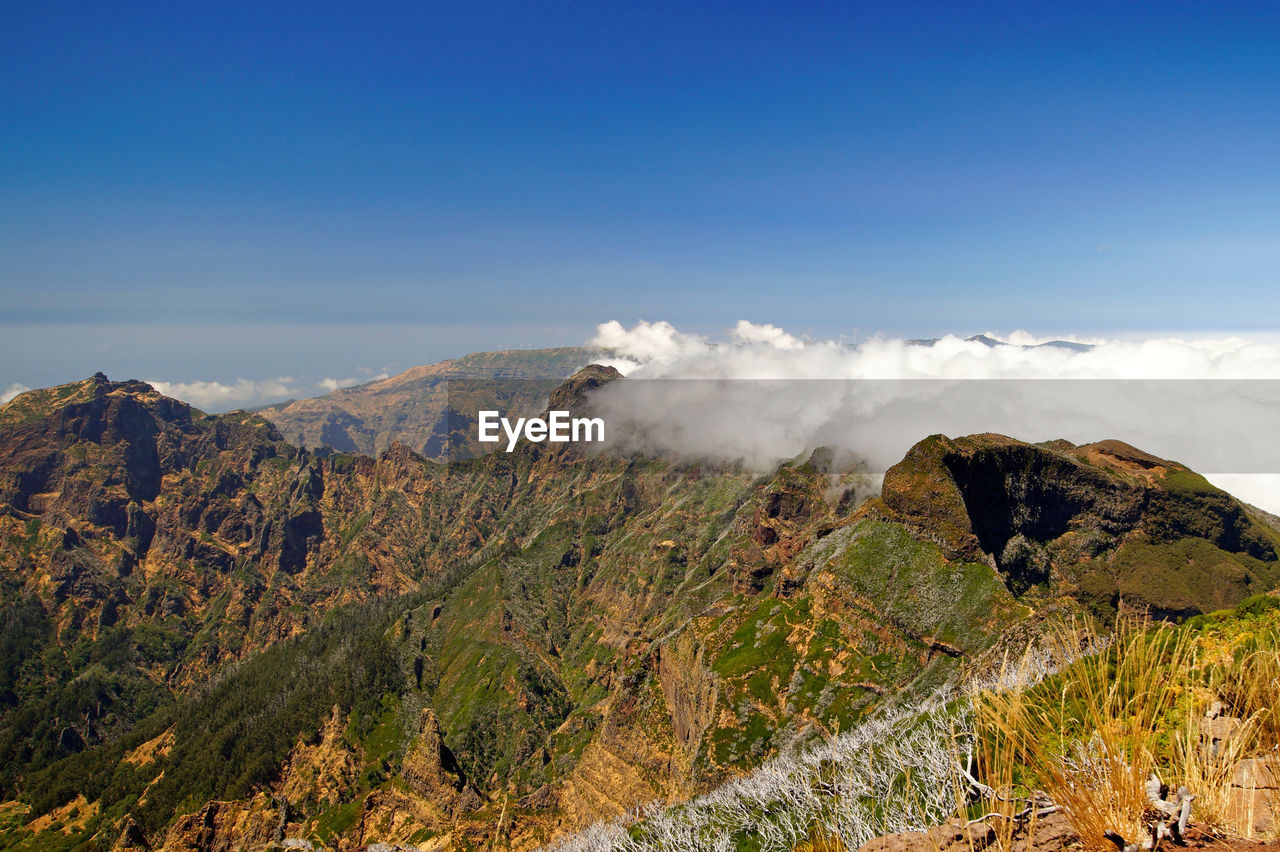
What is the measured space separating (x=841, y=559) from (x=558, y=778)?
86298 mm

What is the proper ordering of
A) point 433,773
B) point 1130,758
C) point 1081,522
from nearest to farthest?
point 1130,758, point 1081,522, point 433,773

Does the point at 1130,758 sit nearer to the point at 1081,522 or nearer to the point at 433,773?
the point at 1081,522

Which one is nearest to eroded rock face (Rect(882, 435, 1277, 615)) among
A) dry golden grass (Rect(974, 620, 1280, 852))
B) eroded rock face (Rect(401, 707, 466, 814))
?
dry golden grass (Rect(974, 620, 1280, 852))

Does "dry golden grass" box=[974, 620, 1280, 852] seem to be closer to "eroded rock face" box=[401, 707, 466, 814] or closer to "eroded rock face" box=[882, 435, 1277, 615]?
"eroded rock face" box=[882, 435, 1277, 615]

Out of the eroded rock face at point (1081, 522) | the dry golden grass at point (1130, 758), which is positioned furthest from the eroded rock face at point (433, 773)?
the dry golden grass at point (1130, 758)

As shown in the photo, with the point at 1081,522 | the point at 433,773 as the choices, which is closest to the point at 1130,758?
the point at 1081,522

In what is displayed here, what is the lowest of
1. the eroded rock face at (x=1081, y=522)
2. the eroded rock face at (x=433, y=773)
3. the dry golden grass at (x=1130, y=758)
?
the eroded rock face at (x=433, y=773)

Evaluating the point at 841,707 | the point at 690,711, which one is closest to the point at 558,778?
the point at 690,711

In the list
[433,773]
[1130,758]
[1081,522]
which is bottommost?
[433,773]

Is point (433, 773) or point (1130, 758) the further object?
point (433, 773)

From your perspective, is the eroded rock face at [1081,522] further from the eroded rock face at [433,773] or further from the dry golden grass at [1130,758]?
the eroded rock face at [433,773]

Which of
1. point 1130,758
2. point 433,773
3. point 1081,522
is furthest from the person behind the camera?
point 433,773

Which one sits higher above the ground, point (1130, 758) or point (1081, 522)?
point (1130, 758)

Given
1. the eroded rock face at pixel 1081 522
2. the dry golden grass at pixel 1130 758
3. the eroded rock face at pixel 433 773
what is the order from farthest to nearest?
the eroded rock face at pixel 433 773 < the eroded rock face at pixel 1081 522 < the dry golden grass at pixel 1130 758
